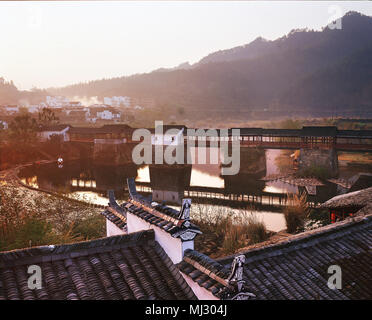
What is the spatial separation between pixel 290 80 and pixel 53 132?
70.3 m

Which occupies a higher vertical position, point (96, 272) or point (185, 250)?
point (185, 250)

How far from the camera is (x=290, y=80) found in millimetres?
93312

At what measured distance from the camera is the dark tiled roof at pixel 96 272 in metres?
3.50

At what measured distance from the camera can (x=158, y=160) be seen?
34312mm

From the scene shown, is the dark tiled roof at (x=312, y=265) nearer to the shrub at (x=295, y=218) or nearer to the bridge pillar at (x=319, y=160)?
the shrub at (x=295, y=218)

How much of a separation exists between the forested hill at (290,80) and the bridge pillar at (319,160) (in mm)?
40161

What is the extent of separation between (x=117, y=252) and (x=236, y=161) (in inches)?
1091

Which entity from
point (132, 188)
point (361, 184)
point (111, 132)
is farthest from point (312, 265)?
point (111, 132)

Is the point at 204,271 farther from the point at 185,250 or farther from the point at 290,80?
the point at 290,80

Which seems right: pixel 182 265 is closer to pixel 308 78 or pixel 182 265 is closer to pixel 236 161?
pixel 236 161

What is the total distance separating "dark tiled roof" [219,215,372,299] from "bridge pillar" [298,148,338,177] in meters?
21.5

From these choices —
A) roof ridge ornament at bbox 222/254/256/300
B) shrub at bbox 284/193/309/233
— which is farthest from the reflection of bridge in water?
roof ridge ornament at bbox 222/254/256/300

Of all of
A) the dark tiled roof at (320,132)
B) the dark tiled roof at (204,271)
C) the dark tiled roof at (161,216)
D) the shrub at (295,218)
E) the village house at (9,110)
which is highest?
the village house at (9,110)

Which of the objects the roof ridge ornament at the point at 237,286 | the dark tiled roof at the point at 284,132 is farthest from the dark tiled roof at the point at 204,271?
the dark tiled roof at the point at 284,132
